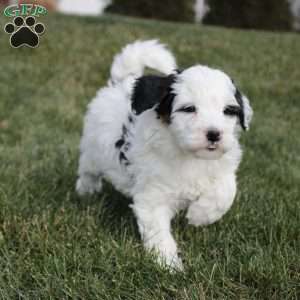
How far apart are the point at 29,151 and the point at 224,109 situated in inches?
112

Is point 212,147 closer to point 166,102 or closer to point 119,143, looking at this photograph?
point 166,102

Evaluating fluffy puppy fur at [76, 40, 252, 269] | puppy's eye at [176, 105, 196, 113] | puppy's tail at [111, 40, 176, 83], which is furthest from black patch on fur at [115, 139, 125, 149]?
puppy's eye at [176, 105, 196, 113]

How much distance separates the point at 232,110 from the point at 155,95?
0.44 metres

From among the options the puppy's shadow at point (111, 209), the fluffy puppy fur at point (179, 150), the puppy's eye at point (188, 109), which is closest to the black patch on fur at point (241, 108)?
the fluffy puppy fur at point (179, 150)

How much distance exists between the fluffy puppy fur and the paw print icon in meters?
0.64

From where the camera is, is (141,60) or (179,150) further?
(141,60)

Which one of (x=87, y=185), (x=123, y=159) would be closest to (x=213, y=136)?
(x=123, y=159)

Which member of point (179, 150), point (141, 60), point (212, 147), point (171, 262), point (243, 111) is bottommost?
point (171, 262)

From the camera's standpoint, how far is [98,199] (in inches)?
155

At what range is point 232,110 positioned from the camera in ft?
9.59

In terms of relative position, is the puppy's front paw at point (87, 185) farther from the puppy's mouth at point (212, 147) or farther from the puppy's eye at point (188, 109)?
the puppy's mouth at point (212, 147)

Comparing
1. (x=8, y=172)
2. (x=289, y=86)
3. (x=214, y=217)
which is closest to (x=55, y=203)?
(x=8, y=172)

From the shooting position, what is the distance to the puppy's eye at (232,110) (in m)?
2.88

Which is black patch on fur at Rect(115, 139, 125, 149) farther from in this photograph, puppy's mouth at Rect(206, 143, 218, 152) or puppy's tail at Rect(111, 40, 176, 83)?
puppy's mouth at Rect(206, 143, 218, 152)
